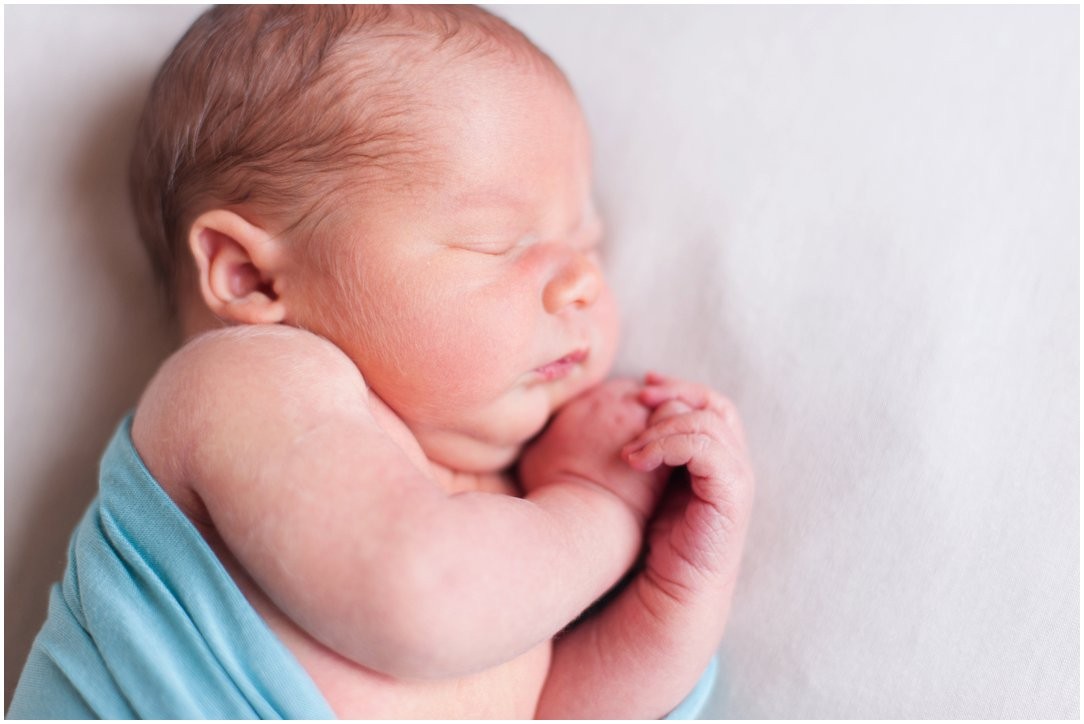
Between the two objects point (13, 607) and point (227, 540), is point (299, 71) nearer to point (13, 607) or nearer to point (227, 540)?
point (227, 540)

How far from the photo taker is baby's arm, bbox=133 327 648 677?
104 centimetres

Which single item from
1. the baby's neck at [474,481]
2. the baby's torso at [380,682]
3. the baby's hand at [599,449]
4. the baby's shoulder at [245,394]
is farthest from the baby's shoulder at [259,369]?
the baby's hand at [599,449]

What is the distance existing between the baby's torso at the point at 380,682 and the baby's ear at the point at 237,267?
0.20 metres

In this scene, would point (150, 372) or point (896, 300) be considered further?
point (150, 372)

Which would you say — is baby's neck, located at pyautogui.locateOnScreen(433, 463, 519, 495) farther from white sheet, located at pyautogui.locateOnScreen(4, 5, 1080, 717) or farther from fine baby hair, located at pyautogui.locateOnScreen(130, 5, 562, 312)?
fine baby hair, located at pyautogui.locateOnScreen(130, 5, 562, 312)

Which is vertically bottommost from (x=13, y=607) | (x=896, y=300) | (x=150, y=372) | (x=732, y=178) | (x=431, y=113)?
(x=13, y=607)

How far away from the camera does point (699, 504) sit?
132 cm

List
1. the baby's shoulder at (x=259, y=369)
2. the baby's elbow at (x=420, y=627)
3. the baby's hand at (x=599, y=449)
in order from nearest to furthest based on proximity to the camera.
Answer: the baby's elbow at (x=420, y=627), the baby's shoulder at (x=259, y=369), the baby's hand at (x=599, y=449)

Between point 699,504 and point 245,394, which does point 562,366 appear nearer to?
point 699,504

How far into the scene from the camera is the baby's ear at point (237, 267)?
1.28 metres

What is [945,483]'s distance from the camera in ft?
4.51

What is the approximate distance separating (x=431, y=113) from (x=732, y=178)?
539 mm

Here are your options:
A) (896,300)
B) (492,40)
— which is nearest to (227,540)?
(492,40)

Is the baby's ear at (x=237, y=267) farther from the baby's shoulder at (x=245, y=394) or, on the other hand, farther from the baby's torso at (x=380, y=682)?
the baby's torso at (x=380, y=682)
